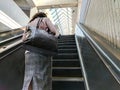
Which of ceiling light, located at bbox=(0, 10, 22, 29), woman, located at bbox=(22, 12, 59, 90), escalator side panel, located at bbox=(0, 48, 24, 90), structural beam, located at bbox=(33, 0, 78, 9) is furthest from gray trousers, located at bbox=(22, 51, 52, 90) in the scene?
structural beam, located at bbox=(33, 0, 78, 9)

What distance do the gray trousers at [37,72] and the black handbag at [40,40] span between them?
13 centimetres

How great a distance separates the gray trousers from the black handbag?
0.42 ft

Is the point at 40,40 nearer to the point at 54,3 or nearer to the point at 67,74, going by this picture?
the point at 67,74

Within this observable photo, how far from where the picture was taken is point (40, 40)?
2686 mm

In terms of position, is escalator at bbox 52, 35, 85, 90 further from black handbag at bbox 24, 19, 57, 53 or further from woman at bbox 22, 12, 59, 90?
black handbag at bbox 24, 19, 57, 53

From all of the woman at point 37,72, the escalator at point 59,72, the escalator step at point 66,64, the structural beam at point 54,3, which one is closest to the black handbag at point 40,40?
the woman at point 37,72

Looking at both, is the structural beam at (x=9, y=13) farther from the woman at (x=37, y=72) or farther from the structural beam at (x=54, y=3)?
the woman at (x=37, y=72)

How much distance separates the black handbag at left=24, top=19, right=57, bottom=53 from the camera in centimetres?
268

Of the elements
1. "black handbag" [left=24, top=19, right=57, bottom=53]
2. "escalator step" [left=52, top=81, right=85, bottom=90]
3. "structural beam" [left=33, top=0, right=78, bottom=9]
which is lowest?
"escalator step" [left=52, top=81, right=85, bottom=90]

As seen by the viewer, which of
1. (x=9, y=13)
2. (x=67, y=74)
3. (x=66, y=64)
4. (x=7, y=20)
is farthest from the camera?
(x=9, y=13)

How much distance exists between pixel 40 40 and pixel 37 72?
16.1 inches

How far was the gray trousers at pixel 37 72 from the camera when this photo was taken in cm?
269

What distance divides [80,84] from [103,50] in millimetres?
1664

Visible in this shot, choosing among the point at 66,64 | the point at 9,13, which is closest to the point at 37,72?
the point at 66,64
